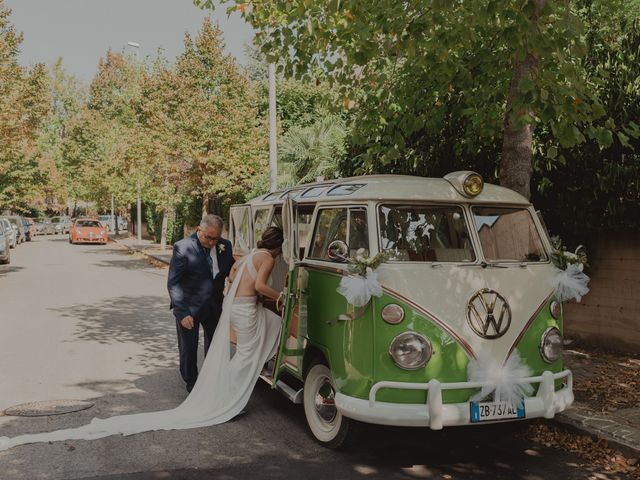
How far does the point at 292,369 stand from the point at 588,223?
4.78m

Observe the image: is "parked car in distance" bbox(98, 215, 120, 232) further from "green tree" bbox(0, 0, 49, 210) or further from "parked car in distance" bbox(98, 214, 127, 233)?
"green tree" bbox(0, 0, 49, 210)

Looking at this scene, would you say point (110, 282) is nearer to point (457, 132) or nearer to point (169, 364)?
point (169, 364)

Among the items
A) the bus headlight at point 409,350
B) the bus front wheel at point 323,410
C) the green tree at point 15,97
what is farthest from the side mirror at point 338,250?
the green tree at point 15,97

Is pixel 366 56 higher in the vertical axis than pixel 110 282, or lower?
higher

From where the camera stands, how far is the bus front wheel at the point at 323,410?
210 inches

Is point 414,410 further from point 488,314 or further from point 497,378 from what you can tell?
point 488,314

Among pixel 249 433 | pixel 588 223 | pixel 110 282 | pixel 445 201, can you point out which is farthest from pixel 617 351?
pixel 110 282

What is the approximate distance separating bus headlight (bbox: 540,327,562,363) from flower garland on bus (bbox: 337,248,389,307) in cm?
144

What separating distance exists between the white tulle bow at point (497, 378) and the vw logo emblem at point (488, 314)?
18 cm

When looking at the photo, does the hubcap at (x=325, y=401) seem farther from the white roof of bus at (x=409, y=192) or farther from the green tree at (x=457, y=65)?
the green tree at (x=457, y=65)

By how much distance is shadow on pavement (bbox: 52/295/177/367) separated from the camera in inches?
386

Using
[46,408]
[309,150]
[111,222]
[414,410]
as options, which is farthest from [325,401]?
[111,222]

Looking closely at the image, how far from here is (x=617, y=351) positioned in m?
8.83

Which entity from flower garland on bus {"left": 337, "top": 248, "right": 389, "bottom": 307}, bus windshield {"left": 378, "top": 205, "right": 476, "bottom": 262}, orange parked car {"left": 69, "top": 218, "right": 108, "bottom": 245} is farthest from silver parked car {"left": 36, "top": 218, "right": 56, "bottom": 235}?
flower garland on bus {"left": 337, "top": 248, "right": 389, "bottom": 307}
